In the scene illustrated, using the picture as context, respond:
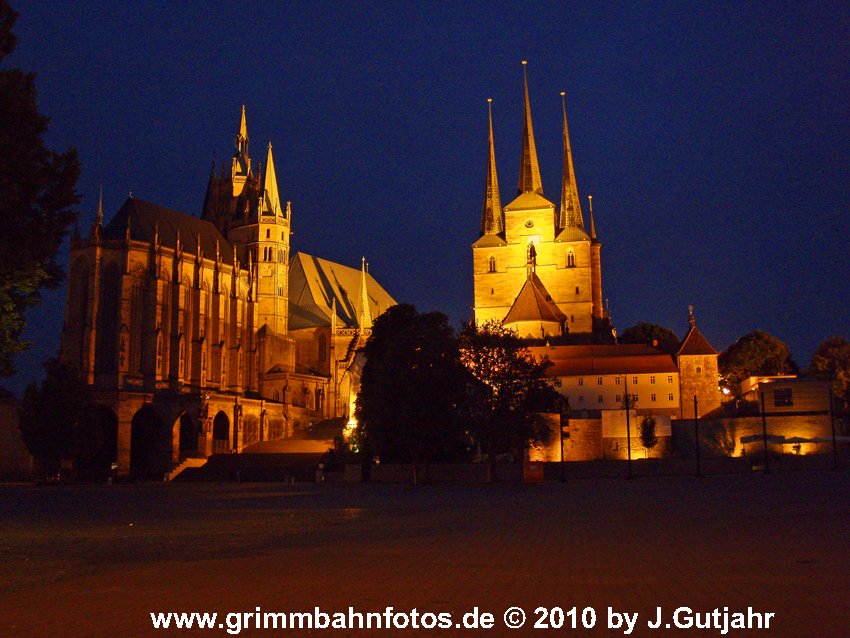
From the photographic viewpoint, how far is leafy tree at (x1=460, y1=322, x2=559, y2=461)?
53.5 metres

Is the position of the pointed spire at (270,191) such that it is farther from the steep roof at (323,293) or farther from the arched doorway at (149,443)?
the arched doorway at (149,443)

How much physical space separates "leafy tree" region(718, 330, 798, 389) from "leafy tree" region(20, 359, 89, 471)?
231ft

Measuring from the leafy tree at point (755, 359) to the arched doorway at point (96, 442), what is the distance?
6609cm

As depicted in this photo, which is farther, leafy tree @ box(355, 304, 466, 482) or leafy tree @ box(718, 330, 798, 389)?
leafy tree @ box(718, 330, 798, 389)

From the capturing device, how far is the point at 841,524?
18016mm

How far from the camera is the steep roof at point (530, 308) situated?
99.1m

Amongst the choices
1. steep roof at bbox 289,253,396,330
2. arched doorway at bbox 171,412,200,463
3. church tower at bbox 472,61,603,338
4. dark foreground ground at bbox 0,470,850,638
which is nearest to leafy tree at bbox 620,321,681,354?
church tower at bbox 472,61,603,338

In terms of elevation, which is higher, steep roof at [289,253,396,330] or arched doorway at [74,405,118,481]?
steep roof at [289,253,396,330]

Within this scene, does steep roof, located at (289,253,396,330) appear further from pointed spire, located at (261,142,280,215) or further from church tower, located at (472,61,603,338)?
church tower, located at (472,61,603,338)

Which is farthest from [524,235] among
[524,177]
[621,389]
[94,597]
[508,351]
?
[94,597]

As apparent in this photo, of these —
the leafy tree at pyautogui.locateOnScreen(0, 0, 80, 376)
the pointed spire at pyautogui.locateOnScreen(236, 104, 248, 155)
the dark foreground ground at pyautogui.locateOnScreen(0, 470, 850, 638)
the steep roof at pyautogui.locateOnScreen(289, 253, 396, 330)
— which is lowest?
the dark foreground ground at pyautogui.locateOnScreen(0, 470, 850, 638)

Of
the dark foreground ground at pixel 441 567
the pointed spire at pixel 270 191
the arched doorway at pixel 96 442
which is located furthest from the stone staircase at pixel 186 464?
the dark foreground ground at pixel 441 567

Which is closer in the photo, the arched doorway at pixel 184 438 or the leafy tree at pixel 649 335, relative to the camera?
the arched doorway at pixel 184 438

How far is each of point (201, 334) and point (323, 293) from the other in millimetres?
31239
